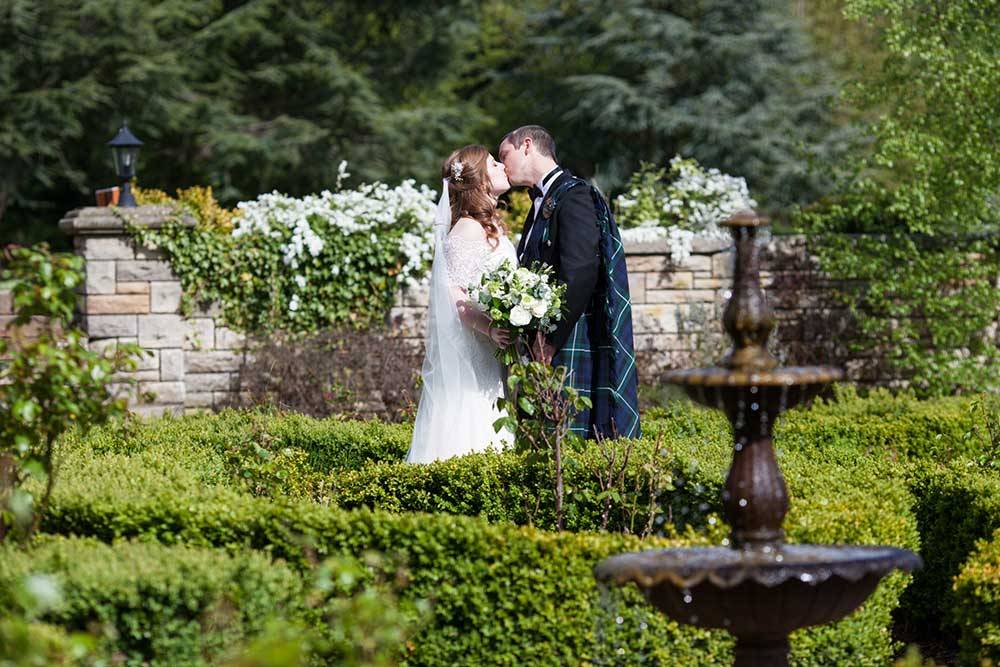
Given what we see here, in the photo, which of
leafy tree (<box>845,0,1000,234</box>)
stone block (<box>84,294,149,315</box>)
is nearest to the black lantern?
stone block (<box>84,294,149,315</box>)

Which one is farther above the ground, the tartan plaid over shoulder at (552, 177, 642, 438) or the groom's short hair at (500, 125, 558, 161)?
the groom's short hair at (500, 125, 558, 161)

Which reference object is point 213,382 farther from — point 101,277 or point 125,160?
point 125,160

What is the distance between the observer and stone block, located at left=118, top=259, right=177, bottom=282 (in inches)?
401

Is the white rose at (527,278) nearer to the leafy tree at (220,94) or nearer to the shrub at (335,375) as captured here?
the shrub at (335,375)

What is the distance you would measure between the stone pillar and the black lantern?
231 mm

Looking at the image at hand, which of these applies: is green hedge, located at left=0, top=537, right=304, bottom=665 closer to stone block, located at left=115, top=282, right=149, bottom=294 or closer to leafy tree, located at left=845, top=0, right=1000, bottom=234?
stone block, located at left=115, top=282, right=149, bottom=294

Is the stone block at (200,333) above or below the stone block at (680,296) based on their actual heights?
below

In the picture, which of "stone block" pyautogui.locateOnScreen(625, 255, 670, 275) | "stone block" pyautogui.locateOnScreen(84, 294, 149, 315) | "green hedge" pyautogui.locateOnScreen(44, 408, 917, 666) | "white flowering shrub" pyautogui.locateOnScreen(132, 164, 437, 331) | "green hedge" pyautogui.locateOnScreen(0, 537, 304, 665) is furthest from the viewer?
"stone block" pyautogui.locateOnScreen(625, 255, 670, 275)

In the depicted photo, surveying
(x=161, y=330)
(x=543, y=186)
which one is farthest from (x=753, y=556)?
(x=161, y=330)

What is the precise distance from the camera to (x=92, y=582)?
3.98 meters

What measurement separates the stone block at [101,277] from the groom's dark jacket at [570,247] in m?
4.89

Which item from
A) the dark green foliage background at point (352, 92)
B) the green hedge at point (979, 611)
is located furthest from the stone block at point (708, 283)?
the dark green foliage background at point (352, 92)

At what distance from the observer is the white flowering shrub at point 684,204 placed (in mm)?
11070

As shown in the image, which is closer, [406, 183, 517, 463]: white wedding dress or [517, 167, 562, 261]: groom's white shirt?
[406, 183, 517, 463]: white wedding dress
